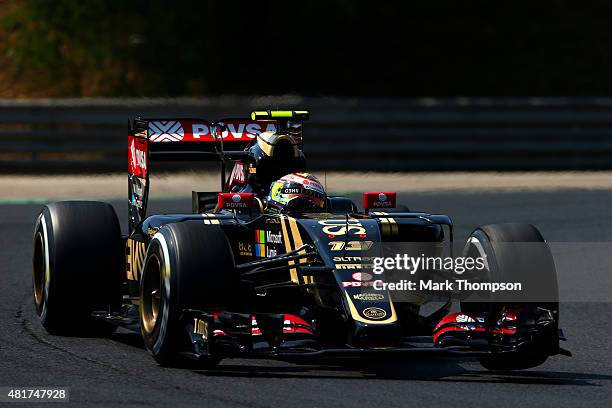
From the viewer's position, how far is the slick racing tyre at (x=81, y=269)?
998 cm

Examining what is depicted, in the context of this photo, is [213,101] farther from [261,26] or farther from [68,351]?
[68,351]

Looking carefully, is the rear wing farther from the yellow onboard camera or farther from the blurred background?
the blurred background

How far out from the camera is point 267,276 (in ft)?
30.3

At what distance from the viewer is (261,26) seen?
26516 mm

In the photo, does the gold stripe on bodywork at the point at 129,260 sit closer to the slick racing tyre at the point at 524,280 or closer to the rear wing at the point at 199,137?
the rear wing at the point at 199,137

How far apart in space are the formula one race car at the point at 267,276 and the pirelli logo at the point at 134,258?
11 mm

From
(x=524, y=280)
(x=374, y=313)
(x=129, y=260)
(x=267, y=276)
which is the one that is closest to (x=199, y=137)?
(x=129, y=260)

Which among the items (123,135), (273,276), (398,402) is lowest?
(398,402)

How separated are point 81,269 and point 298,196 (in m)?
1.60

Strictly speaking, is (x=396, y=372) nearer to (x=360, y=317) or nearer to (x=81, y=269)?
(x=360, y=317)

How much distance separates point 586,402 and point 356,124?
544 inches

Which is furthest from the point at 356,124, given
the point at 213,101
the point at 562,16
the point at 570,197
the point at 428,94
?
the point at 562,16

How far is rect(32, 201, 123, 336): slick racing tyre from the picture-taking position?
32.7 feet

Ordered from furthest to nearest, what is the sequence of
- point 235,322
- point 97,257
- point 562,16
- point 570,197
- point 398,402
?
point 562,16 < point 570,197 < point 97,257 < point 235,322 < point 398,402
